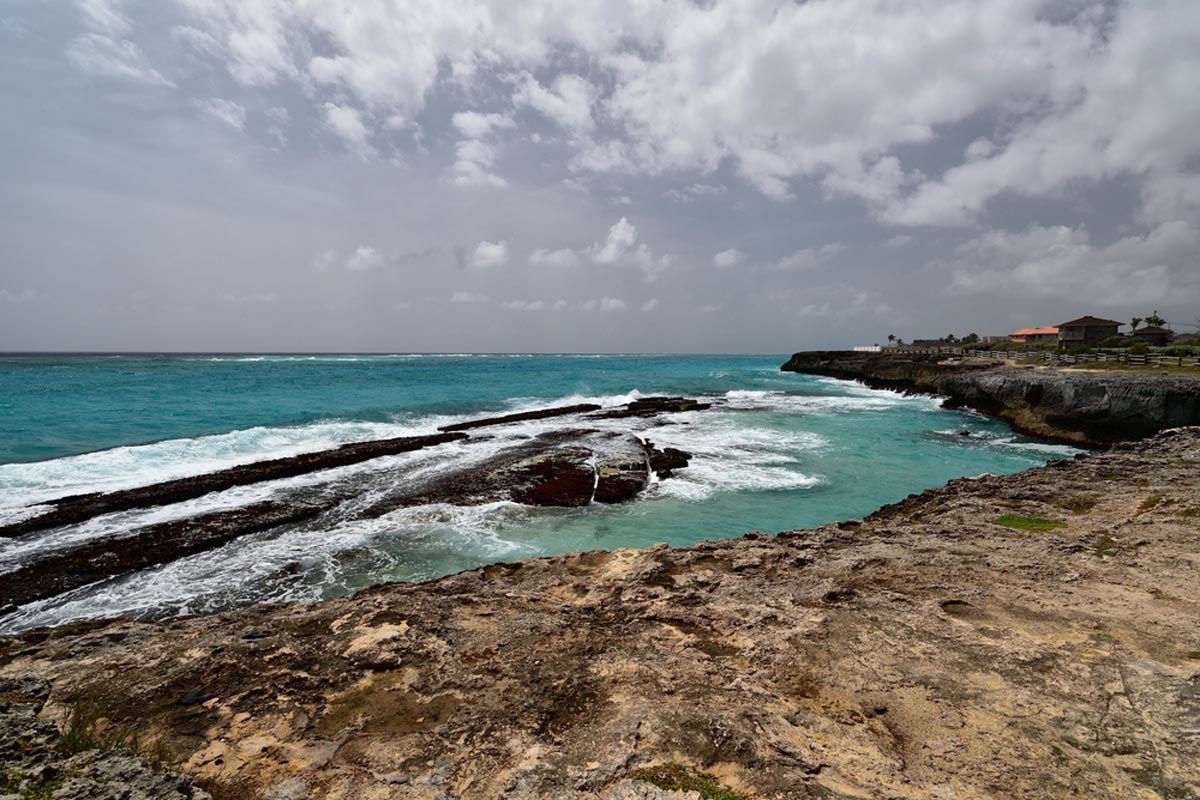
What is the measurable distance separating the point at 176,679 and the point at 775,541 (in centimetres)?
893

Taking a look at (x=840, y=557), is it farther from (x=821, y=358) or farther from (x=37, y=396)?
(x=821, y=358)

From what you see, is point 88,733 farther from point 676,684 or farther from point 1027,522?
point 1027,522

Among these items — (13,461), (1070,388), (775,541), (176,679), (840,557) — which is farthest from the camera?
(1070,388)

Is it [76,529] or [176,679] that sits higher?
[176,679]

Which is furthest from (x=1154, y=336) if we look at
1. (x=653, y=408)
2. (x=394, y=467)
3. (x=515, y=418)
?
(x=394, y=467)

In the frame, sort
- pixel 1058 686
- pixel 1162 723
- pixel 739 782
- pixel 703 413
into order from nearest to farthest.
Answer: pixel 739 782
pixel 1162 723
pixel 1058 686
pixel 703 413

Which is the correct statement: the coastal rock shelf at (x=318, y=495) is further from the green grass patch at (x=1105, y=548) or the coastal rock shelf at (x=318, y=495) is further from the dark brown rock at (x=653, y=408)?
the green grass patch at (x=1105, y=548)

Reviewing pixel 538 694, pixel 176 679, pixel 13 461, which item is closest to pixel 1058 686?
pixel 538 694

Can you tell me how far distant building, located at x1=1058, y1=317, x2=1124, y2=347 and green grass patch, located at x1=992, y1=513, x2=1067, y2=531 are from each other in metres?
64.7

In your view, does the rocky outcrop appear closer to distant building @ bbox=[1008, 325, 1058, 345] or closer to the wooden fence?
the wooden fence

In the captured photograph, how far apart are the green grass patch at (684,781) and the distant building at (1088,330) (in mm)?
74613

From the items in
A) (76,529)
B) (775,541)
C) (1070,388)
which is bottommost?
(76,529)

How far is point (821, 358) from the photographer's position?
98.5 meters

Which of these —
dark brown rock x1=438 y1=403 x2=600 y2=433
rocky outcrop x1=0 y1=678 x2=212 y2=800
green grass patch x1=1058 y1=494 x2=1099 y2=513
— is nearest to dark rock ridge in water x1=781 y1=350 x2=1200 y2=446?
green grass patch x1=1058 y1=494 x2=1099 y2=513
